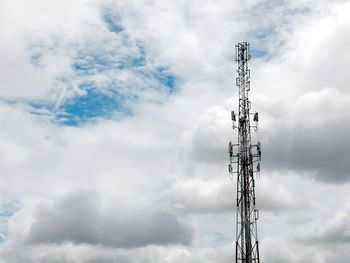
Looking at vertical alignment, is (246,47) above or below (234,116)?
above

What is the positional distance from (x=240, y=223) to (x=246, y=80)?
80.6 feet

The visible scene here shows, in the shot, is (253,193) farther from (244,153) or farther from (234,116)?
(234,116)

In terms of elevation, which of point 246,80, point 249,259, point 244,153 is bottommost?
point 249,259

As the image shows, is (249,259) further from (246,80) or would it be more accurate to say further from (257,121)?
(246,80)

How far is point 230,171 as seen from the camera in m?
107

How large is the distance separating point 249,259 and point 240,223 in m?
6.02

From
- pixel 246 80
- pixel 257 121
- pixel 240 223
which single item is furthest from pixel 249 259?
pixel 246 80

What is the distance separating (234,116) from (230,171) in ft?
31.1

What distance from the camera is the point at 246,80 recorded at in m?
109

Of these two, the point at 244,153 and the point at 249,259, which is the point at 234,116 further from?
the point at 249,259

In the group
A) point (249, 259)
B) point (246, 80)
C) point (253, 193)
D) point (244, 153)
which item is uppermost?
point (246, 80)

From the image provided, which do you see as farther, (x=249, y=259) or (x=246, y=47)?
(x=246, y=47)

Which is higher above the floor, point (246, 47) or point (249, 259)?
point (246, 47)

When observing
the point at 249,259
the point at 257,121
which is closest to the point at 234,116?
the point at 257,121
